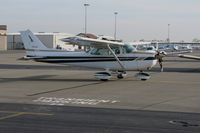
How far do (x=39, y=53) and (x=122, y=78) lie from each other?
526 cm

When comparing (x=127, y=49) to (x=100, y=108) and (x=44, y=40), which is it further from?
(x=44, y=40)

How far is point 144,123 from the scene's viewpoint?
881 centimetres

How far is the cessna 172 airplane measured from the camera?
62.3 ft

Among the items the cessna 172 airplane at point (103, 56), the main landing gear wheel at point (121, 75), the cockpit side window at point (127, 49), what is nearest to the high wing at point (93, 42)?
the cessna 172 airplane at point (103, 56)

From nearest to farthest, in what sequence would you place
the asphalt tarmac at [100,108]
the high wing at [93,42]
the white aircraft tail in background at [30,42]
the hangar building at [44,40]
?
the asphalt tarmac at [100,108], the high wing at [93,42], the white aircraft tail in background at [30,42], the hangar building at [44,40]

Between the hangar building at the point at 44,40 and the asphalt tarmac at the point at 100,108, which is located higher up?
the hangar building at the point at 44,40

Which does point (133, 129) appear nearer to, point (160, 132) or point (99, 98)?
point (160, 132)

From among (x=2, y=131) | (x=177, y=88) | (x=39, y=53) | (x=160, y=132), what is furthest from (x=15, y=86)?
(x=160, y=132)

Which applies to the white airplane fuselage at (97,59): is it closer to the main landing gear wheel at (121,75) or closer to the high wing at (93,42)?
the high wing at (93,42)

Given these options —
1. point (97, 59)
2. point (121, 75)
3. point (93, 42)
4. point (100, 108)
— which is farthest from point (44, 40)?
point (100, 108)

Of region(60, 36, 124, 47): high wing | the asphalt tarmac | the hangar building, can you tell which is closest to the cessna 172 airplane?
region(60, 36, 124, 47): high wing

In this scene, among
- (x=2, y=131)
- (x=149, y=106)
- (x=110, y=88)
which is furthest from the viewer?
Result: (x=110, y=88)

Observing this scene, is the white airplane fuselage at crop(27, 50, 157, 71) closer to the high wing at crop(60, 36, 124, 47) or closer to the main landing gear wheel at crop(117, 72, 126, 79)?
the high wing at crop(60, 36, 124, 47)

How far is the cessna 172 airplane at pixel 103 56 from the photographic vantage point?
19.0 metres
